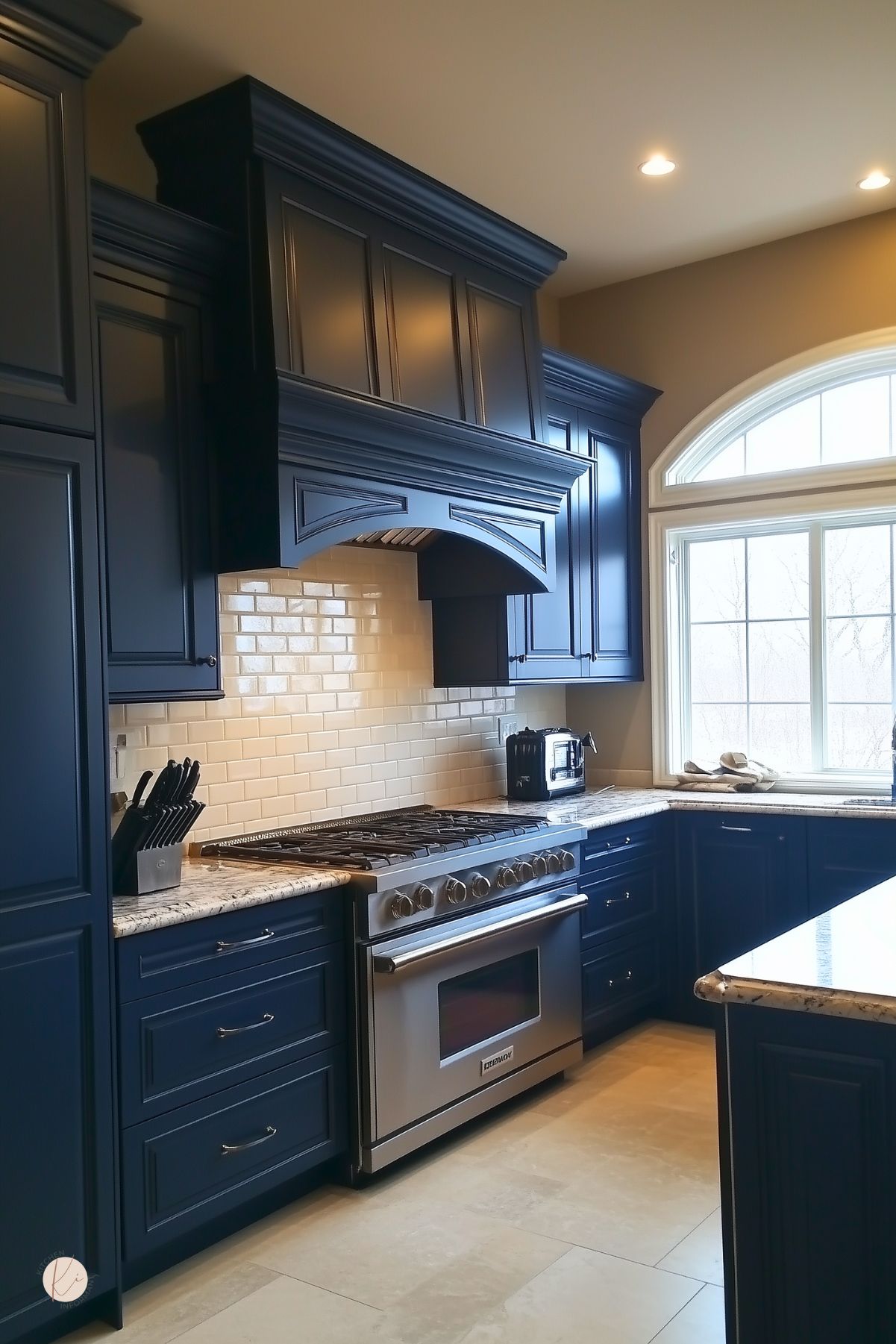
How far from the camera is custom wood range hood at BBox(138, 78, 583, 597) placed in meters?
3.12

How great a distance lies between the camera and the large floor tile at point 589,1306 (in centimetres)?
249

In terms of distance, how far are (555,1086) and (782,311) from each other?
3.24m

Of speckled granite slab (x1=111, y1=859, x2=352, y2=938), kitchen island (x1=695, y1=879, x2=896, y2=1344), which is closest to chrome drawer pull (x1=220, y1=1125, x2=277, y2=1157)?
speckled granite slab (x1=111, y1=859, x2=352, y2=938)

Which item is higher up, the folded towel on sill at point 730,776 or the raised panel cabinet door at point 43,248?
the raised panel cabinet door at point 43,248

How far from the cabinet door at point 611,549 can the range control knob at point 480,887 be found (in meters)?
1.52

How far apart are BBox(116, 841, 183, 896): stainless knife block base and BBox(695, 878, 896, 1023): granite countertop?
1.53m

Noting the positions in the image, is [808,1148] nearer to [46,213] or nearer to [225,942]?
[225,942]

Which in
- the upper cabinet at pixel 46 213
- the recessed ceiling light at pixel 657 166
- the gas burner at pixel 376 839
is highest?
the recessed ceiling light at pixel 657 166

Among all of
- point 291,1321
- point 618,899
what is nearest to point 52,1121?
point 291,1321

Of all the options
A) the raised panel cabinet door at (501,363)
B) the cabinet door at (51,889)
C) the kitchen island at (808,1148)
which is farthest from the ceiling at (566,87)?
the kitchen island at (808,1148)

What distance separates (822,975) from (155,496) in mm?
1986

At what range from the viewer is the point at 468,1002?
11.7 feet

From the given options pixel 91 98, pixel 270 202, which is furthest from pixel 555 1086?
pixel 91 98

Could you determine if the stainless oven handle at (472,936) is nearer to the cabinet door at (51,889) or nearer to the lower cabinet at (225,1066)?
the lower cabinet at (225,1066)
